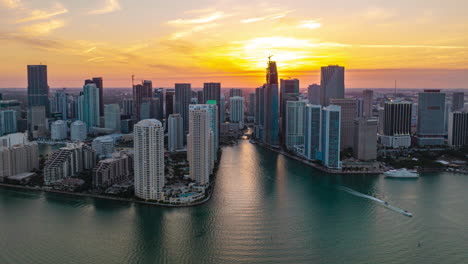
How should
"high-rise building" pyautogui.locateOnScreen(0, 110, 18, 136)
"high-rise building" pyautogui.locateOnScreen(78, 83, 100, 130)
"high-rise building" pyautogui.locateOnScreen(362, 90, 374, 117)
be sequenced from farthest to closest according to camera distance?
1. "high-rise building" pyautogui.locateOnScreen(78, 83, 100, 130)
2. "high-rise building" pyautogui.locateOnScreen(362, 90, 374, 117)
3. "high-rise building" pyautogui.locateOnScreen(0, 110, 18, 136)

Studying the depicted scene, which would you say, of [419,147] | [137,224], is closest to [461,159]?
[419,147]

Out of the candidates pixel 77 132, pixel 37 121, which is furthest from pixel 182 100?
pixel 37 121

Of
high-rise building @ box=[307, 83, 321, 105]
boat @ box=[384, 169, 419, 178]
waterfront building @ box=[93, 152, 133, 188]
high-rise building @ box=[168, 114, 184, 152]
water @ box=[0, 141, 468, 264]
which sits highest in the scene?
high-rise building @ box=[307, 83, 321, 105]

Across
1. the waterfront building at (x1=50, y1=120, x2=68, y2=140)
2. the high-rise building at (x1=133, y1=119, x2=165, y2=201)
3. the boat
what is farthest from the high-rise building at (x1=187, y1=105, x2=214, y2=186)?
the waterfront building at (x1=50, y1=120, x2=68, y2=140)

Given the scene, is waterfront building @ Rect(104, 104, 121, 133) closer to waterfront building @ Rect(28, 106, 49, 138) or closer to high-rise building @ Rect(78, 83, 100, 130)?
high-rise building @ Rect(78, 83, 100, 130)

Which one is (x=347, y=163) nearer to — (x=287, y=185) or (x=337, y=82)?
(x=287, y=185)
